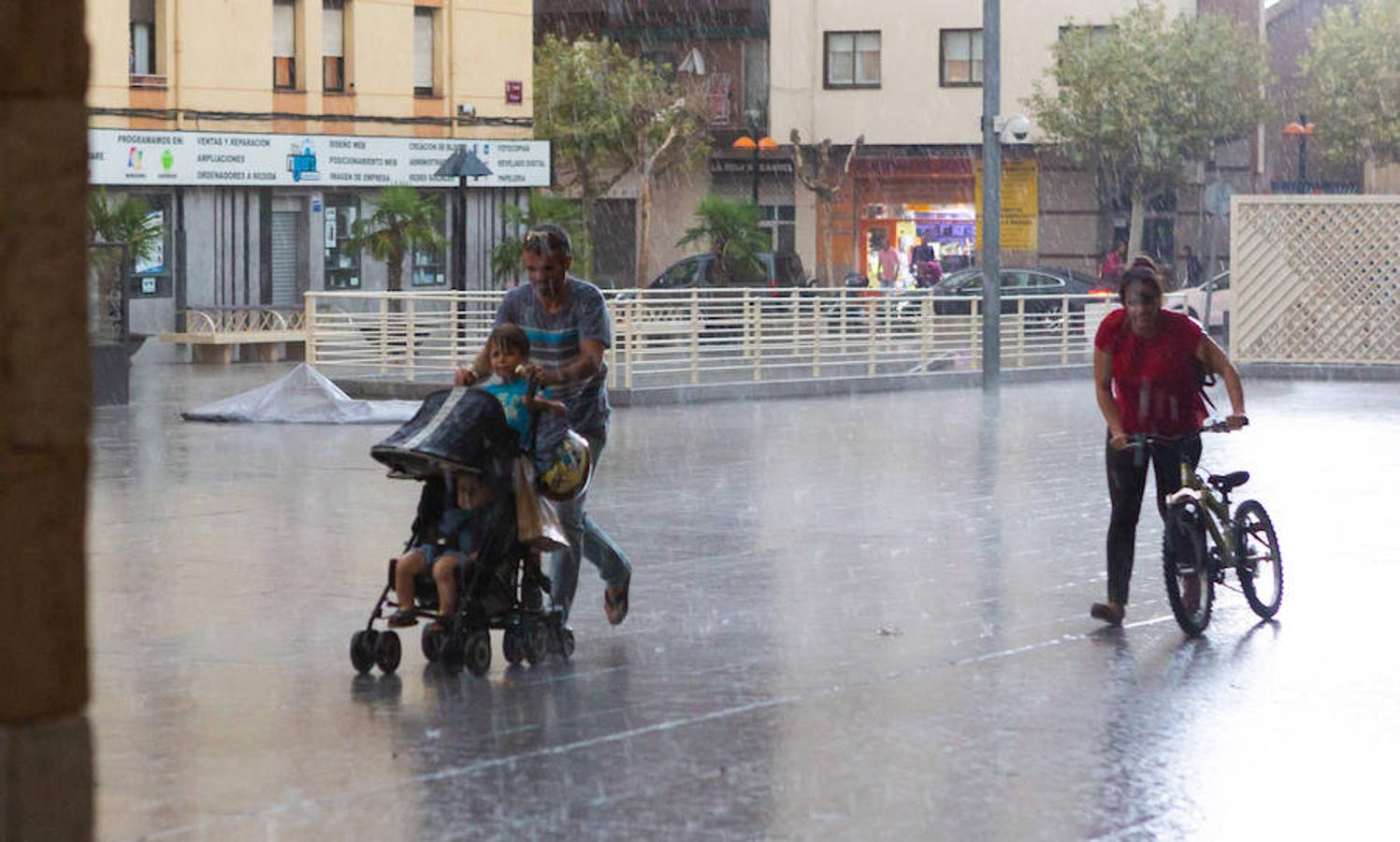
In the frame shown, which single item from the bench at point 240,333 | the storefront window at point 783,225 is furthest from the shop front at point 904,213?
the bench at point 240,333

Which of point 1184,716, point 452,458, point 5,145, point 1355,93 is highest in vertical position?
point 1355,93

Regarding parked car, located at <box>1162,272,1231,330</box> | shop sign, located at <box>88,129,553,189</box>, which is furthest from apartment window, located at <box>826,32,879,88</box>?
shop sign, located at <box>88,129,553,189</box>

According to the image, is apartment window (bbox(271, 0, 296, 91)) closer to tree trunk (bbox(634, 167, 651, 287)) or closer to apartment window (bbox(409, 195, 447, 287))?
apartment window (bbox(409, 195, 447, 287))

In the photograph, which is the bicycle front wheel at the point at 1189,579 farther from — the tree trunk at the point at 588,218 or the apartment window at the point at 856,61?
the apartment window at the point at 856,61

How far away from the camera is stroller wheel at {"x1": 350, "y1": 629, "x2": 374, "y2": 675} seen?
9070 mm

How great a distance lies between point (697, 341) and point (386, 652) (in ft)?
58.4

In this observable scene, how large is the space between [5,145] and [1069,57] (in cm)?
5275

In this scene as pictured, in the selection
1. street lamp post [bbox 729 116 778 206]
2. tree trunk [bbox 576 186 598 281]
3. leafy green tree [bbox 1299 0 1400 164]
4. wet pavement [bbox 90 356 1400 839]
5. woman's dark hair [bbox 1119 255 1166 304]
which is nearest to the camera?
wet pavement [bbox 90 356 1400 839]

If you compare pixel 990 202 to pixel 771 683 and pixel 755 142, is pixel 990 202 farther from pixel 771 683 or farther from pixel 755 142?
pixel 755 142

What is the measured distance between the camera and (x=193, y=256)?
39.1 m

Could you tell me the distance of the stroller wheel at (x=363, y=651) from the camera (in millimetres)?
9070

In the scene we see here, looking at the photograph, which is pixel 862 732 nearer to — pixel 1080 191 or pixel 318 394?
pixel 318 394

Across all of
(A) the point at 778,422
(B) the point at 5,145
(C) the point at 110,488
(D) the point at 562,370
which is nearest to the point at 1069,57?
(A) the point at 778,422

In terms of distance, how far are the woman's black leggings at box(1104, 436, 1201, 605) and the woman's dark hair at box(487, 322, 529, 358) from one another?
2.67 m
